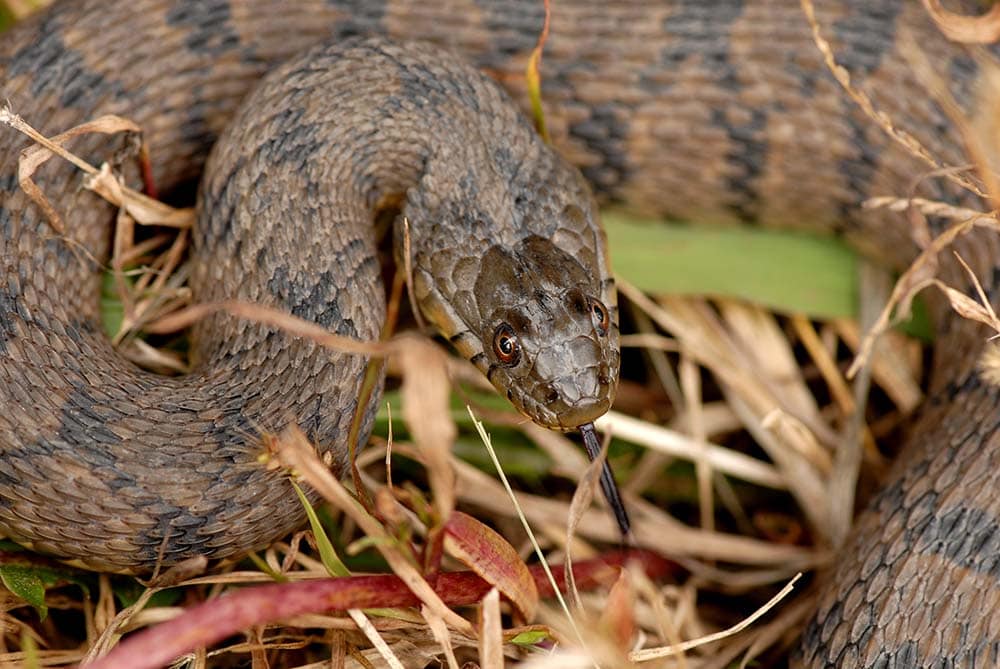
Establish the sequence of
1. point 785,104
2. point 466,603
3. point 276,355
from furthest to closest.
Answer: point 785,104, point 276,355, point 466,603

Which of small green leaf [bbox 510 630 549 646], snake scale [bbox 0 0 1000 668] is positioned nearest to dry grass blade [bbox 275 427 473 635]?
small green leaf [bbox 510 630 549 646]

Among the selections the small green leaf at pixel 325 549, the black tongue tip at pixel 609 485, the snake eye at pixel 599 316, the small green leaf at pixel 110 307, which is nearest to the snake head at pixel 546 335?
the snake eye at pixel 599 316

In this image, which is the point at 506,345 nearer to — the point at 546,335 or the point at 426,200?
the point at 546,335

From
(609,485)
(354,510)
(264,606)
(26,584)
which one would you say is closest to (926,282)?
(609,485)

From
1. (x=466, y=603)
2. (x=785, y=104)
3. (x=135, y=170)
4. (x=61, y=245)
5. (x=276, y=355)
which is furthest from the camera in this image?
(x=785, y=104)

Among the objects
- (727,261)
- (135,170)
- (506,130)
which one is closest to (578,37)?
(506,130)

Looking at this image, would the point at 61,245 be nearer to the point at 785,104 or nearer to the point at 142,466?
the point at 142,466
